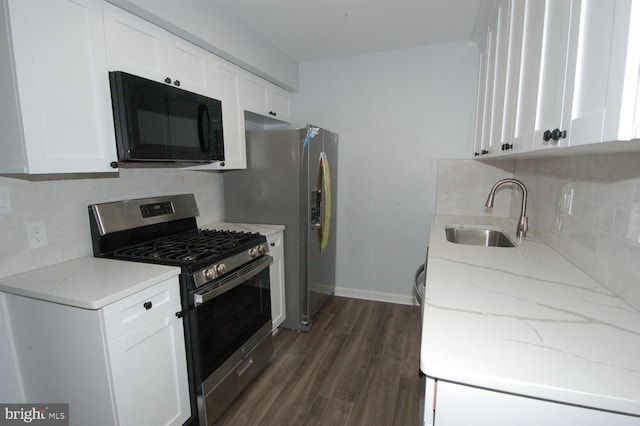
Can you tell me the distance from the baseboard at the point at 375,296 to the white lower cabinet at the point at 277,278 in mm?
939

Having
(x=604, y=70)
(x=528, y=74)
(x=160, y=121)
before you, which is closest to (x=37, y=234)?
(x=160, y=121)

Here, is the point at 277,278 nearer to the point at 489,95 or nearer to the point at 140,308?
the point at 140,308

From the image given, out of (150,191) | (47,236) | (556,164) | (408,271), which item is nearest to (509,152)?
(556,164)

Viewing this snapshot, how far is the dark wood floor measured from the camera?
1756mm

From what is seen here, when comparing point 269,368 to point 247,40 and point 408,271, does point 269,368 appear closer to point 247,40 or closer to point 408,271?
point 408,271

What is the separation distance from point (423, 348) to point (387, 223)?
235 centimetres

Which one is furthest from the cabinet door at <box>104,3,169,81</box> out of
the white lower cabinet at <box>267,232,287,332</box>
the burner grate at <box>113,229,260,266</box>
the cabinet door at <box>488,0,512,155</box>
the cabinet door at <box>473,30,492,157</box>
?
the cabinet door at <box>473,30,492,157</box>

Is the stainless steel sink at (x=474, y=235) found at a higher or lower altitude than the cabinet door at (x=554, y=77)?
lower

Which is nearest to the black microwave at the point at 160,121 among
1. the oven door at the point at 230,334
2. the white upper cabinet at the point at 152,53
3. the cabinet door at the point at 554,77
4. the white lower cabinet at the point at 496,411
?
the white upper cabinet at the point at 152,53

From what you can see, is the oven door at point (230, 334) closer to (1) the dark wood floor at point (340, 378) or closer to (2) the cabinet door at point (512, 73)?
(1) the dark wood floor at point (340, 378)

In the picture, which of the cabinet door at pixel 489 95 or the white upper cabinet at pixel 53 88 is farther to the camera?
the cabinet door at pixel 489 95

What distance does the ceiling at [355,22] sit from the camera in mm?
2018

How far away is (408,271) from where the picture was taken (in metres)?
3.08

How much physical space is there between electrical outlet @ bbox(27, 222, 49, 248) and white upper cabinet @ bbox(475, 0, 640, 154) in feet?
6.99
